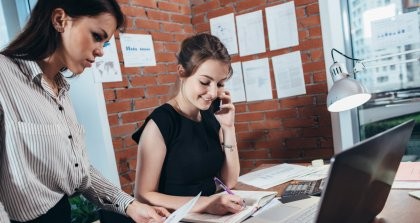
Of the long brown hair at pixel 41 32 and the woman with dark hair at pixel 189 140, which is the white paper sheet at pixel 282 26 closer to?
the woman with dark hair at pixel 189 140

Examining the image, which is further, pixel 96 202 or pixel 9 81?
pixel 96 202

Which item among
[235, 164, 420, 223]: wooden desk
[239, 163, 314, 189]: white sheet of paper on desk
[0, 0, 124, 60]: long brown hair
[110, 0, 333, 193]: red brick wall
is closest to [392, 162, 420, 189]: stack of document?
[235, 164, 420, 223]: wooden desk

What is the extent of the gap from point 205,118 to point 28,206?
93cm

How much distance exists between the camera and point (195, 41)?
163cm

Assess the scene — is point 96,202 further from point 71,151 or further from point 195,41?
point 195,41

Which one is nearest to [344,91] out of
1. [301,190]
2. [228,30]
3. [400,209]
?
[301,190]

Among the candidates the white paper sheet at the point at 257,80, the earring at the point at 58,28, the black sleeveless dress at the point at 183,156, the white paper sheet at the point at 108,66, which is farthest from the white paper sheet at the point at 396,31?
the earring at the point at 58,28

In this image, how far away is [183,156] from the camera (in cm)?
153

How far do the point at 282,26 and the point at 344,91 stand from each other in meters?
1.03

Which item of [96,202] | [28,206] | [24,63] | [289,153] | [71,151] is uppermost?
[24,63]

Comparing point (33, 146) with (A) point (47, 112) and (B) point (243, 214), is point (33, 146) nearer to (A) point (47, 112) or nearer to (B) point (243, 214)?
(A) point (47, 112)

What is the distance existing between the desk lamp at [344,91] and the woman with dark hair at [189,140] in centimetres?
49

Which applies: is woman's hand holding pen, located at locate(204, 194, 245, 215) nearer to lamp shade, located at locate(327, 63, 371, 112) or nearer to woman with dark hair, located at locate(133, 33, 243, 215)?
woman with dark hair, located at locate(133, 33, 243, 215)

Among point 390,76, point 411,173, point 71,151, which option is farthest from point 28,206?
point 390,76
